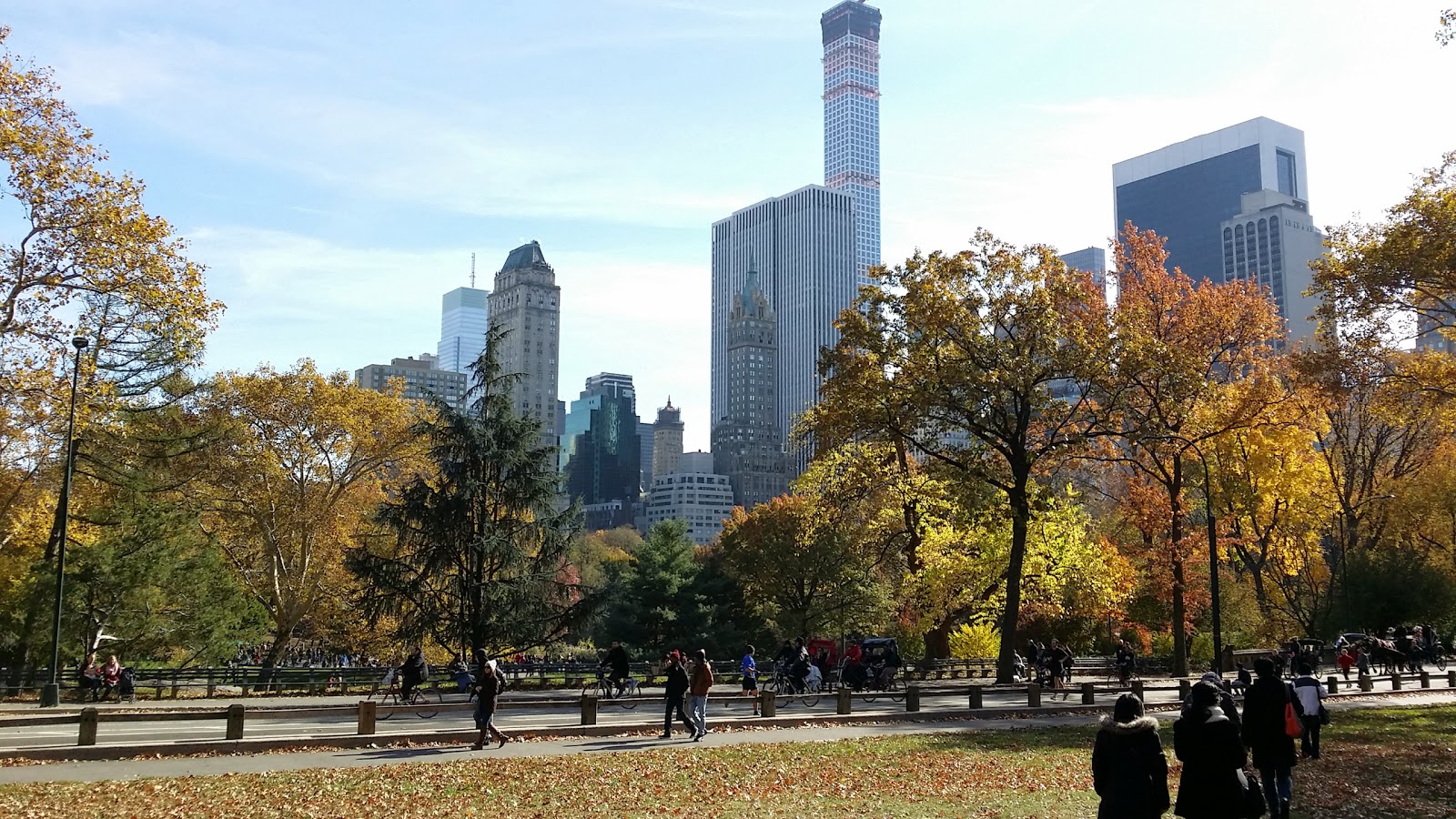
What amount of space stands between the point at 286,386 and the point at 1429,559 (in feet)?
181

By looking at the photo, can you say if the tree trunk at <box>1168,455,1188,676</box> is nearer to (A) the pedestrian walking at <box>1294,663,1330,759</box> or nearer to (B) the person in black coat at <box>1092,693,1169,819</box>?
(A) the pedestrian walking at <box>1294,663,1330,759</box>

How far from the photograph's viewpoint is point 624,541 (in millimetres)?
148000

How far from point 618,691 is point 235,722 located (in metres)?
13.4

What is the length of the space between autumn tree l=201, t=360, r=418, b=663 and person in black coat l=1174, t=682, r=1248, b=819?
3941cm

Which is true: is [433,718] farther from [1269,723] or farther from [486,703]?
[1269,723]

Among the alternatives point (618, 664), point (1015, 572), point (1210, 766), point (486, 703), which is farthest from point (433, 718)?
point (1210, 766)

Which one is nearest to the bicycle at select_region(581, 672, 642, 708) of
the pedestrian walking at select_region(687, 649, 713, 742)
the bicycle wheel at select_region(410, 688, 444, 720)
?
the bicycle wheel at select_region(410, 688, 444, 720)

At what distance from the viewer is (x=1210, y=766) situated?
920cm

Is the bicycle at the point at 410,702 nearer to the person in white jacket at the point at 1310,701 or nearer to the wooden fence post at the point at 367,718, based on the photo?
the wooden fence post at the point at 367,718

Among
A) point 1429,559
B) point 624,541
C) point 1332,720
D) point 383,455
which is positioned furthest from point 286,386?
point 624,541

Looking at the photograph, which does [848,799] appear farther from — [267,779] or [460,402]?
[460,402]

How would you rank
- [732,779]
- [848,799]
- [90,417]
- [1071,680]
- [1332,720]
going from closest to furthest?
1. [848,799]
2. [732,779]
3. [1332,720]
4. [90,417]
5. [1071,680]

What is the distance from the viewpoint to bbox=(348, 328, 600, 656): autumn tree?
40.2 metres

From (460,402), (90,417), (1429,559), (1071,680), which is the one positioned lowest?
(1071,680)
